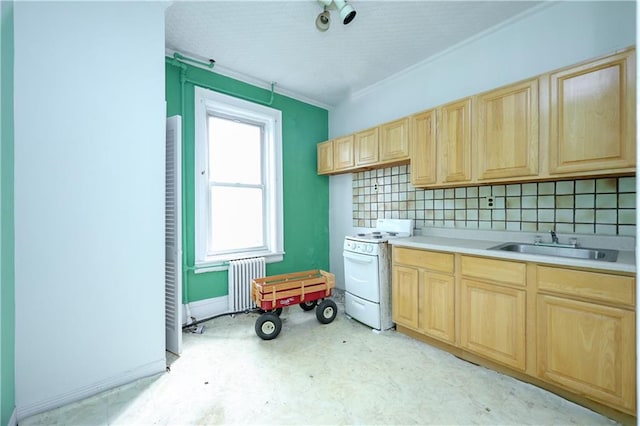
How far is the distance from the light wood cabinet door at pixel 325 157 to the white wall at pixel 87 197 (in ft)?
6.87

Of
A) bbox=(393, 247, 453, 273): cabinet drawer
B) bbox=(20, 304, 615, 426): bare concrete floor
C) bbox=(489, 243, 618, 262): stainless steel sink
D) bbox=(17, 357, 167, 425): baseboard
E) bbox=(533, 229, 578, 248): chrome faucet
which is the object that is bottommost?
bbox=(20, 304, 615, 426): bare concrete floor

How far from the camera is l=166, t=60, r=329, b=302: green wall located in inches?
110

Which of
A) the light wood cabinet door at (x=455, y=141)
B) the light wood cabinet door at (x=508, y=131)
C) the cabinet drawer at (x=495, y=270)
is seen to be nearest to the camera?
the cabinet drawer at (x=495, y=270)

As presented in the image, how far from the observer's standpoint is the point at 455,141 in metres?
2.33

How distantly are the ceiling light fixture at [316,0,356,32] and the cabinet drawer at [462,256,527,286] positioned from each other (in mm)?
2031

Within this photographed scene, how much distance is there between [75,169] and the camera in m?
1.65

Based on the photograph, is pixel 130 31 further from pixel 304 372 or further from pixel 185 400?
pixel 304 372

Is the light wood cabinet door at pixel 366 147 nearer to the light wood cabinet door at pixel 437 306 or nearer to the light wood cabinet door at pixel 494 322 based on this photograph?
the light wood cabinet door at pixel 437 306

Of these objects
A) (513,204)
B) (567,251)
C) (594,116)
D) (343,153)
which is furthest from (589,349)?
(343,153)

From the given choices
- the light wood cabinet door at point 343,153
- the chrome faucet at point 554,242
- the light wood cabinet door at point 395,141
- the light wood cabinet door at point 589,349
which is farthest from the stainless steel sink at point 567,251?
the light wood cabinet door at point 343,153

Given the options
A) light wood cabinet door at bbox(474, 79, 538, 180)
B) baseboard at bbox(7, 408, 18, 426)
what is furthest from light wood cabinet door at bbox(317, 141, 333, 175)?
baseboard at bbox(7, 408, 18, 426)

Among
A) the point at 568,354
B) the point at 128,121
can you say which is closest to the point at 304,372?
the point at 568,354

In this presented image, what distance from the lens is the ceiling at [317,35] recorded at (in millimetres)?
2141

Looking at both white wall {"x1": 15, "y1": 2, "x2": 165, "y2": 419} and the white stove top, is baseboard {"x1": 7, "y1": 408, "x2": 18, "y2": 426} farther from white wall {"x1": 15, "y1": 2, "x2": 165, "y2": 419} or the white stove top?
the white stove top
